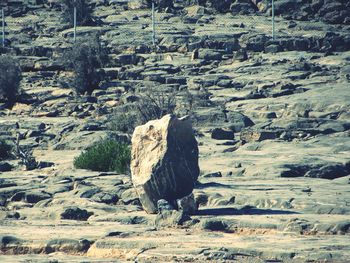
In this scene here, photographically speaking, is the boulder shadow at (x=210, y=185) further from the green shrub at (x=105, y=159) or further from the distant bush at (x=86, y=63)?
the distant bush at (x=86, y=63)

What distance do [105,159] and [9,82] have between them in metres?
17.1

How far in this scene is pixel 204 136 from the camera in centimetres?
3600

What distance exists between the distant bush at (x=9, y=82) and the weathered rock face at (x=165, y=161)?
78.3 feet

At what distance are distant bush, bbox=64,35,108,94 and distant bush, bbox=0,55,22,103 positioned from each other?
6.96 ft

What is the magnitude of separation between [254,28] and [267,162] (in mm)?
30088

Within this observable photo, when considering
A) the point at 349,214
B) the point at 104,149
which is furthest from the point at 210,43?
the point at 349,214

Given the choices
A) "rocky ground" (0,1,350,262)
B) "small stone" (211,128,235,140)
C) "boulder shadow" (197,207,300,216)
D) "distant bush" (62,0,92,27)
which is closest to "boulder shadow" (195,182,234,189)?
"rocky ground" (0,1,350,262)

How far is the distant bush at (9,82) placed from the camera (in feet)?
153

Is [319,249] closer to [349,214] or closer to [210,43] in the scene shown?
[349,214]

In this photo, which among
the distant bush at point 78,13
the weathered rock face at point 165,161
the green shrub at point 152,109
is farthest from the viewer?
the distant bush at point 78,13

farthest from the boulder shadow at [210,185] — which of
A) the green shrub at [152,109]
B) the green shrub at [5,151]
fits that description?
the green shrub at [5,151]

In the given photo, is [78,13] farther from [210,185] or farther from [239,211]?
[239,211]

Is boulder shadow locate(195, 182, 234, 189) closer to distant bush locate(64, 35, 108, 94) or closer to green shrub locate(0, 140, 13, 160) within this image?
green shrub locate(0, 140, 13, 160)

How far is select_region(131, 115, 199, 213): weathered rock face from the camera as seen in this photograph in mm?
22828
